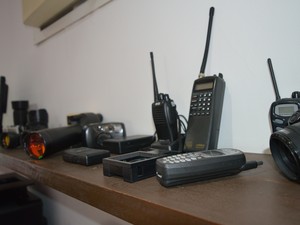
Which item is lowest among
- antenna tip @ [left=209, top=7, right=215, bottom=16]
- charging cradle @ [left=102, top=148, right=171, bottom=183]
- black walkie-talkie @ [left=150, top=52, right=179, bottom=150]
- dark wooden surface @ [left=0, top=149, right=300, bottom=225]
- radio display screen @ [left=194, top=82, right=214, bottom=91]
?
dark wooden surface @ [left=0, top=149, right=300, bottom=225]

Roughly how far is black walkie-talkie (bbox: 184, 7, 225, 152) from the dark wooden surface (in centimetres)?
10

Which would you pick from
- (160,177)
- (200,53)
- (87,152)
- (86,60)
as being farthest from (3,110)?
(160,177)

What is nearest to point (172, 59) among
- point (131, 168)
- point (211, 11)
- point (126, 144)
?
point (211, 11)

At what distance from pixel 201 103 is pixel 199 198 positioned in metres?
0.26

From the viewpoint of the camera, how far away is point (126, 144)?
650mm

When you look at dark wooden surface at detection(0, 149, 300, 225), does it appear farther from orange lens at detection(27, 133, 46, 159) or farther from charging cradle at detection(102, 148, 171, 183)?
orange lens at detection(27, 133, 46, 159)

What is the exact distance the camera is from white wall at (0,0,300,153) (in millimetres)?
531

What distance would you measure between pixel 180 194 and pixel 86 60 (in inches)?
33.6

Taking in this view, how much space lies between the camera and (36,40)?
4.72 ft

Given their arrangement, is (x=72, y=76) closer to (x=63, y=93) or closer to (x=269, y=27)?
(x=63, y=93)

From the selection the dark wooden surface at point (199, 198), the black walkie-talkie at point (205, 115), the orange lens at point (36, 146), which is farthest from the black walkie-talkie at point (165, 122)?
the orange lens at point (36, 146)

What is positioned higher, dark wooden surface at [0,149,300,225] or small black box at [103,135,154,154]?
small black box at [103,135,154,154]

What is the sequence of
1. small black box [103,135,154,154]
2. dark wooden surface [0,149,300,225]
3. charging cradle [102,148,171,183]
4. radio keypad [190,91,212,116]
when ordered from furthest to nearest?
small black box [103,135,154,154]
radio keypad [190,91,212,116]
charging cradle [102,148,171,183]
dark wooden surface [0,149,300,225]

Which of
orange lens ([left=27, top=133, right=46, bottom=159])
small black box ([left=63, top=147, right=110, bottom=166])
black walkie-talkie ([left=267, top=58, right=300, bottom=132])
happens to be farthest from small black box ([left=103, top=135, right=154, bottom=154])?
black walkie-talkie ([left=267, top=58, right=300, bottom=132])
